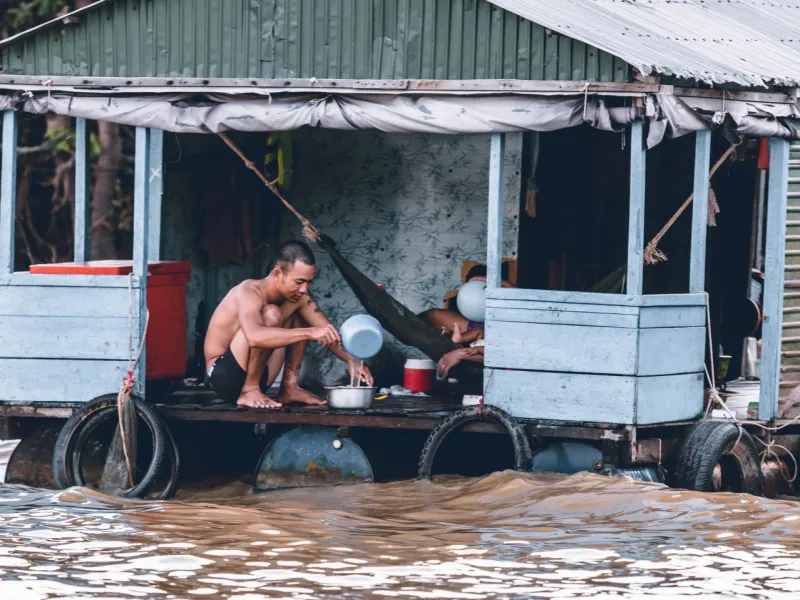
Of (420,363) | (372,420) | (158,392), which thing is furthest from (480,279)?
(158,392)

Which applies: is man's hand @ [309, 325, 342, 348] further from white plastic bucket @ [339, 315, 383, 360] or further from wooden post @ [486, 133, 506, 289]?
wooden post @ [486, 133, 506, 289]

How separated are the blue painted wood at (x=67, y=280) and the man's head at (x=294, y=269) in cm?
99

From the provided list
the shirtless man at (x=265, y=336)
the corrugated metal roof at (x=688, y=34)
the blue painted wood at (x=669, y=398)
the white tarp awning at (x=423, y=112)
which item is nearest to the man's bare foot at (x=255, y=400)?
the shirtless man at (x=265, y=336)

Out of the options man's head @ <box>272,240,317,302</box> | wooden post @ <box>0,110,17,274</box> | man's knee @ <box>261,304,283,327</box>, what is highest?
wooden post @ <box>0,110,17,274</box>

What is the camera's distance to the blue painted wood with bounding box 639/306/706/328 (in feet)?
32.3

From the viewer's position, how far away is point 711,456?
33.2 feet

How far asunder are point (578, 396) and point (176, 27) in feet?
12.6

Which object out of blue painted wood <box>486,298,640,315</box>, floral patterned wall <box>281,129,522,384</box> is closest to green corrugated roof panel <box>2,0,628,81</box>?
blue painted wood <box>486,298,640,315</box>

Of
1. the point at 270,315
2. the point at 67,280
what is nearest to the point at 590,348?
the point at 270,315

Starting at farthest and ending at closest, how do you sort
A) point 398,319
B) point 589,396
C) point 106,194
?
point 106,194, point 398,319, point 589,396

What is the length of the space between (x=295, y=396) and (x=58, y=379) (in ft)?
5.44

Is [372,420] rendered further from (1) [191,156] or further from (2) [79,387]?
(1) [191,156]

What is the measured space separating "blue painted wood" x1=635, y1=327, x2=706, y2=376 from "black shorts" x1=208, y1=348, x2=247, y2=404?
2.80m

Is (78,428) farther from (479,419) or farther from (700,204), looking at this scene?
(700,204)
